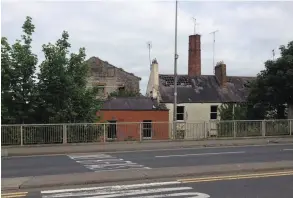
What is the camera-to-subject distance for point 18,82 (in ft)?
68.3

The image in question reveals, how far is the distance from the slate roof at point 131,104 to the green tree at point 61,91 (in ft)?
42.5

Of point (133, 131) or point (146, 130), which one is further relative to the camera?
point (146, 130)

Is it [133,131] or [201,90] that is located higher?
[201,90]

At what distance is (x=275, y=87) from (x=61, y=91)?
567 inches

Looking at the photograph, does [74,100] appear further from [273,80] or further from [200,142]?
[273,80]

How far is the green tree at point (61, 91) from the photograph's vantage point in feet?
69.0

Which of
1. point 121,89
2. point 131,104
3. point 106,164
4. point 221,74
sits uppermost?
point 221,74

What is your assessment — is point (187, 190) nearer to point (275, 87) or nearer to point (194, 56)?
point (275, 87)

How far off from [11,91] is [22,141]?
281 cm

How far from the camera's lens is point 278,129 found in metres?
24.4

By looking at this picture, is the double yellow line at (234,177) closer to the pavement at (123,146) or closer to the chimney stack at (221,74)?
the pavement at (123,146)

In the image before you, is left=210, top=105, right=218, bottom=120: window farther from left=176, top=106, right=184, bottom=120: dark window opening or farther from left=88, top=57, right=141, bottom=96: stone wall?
left=88, top=57, right=141, bottom=96: stone wall

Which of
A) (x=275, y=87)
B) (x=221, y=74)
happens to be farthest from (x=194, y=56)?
(x=275, y=87)

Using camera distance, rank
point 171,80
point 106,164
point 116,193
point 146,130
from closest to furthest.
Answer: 1. point 116,193
2. point 106,164
3. point 146,130
4. point 171,80
